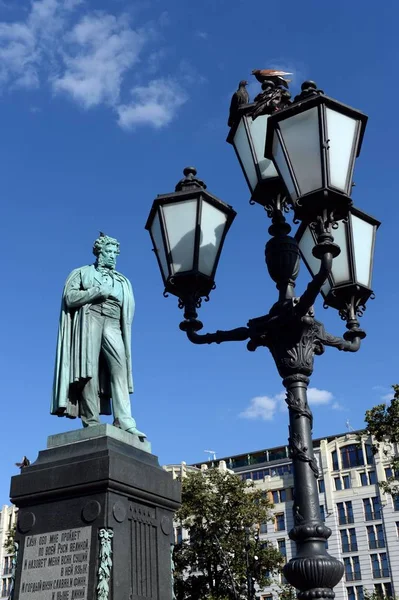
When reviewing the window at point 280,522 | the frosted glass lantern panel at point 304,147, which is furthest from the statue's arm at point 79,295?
the window at point 280,522

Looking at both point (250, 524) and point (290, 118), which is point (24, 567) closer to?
point (290, 118)

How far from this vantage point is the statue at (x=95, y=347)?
865cm

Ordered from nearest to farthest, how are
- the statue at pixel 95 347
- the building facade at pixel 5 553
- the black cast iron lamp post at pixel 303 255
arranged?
the black cast iron lamp post at pixel 303 255, the statue at pixel 95 347, the building facade at pixel 5 553

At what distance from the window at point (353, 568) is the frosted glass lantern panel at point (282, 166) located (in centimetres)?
6037

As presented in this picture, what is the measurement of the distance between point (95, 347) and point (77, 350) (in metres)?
0.22

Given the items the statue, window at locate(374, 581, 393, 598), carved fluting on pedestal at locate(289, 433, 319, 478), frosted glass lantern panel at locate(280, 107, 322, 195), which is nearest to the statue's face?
the statue

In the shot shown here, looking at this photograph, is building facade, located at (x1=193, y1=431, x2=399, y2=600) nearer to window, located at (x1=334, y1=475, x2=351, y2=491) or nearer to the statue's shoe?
window, located at (x1=334, y1=475, x2=351, y2=491)

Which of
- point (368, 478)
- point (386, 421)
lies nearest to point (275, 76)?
point (386, 421)

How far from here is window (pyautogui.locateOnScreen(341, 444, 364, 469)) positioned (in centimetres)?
6488

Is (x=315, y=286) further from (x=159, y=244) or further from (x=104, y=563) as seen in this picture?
(x=104, y=563)

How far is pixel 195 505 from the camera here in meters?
37.0

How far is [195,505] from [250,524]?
3.03 meters

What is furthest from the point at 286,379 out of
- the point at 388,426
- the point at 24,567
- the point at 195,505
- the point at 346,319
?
the point at 195,505

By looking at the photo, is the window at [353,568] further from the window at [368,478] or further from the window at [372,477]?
the window at [372,477]
